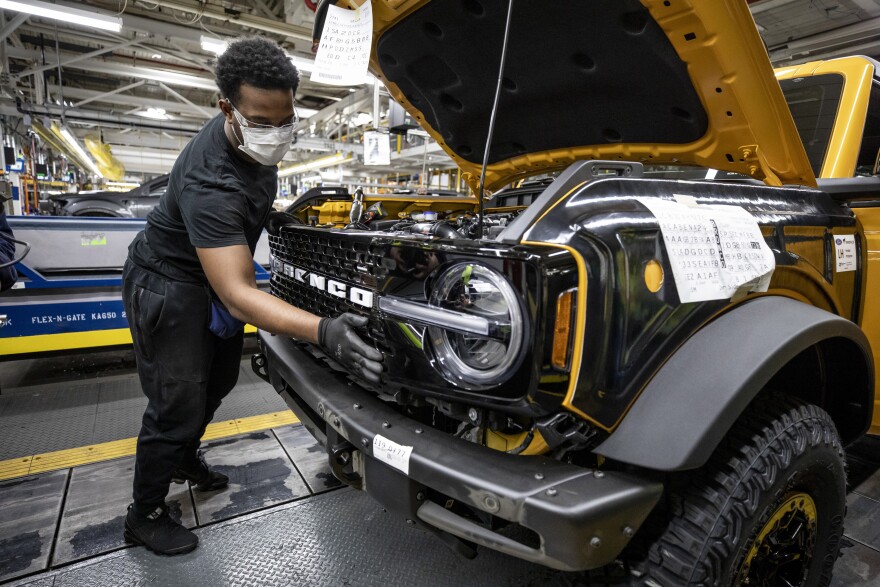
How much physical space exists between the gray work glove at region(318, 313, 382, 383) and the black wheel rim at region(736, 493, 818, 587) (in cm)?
102

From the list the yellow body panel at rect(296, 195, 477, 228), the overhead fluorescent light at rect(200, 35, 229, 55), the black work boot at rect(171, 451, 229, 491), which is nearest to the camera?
the black work boot at rect(171, 451, 229, 491)

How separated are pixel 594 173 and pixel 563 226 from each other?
1.01 feet

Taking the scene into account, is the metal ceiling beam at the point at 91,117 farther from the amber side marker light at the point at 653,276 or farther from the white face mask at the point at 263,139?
the amber side marker light at the point at 653,276

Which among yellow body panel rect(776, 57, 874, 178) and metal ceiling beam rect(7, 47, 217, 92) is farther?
metal ceiling beam rect(7, 47, 217, 92)

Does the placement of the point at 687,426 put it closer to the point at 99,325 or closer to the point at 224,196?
the point at 224,196

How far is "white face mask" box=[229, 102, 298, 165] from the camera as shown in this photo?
5.67 ft

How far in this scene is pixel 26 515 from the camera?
2.15m

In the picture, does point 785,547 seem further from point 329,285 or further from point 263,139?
point 263,139

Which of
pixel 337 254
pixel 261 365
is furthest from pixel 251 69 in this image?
pixel 261 365

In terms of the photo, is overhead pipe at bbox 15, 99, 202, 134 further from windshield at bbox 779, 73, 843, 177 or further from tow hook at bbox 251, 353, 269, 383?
windshield at bbox 779, 73, 843, 177

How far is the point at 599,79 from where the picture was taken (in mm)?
1806

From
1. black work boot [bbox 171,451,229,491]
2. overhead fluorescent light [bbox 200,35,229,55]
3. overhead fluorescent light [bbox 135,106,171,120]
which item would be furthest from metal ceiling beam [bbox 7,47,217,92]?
black work boot [bbox 171,451,229,491]

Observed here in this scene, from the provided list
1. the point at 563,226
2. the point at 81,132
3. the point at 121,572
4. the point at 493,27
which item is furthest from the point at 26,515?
the point at 81,132

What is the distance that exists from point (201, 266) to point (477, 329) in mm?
1219
